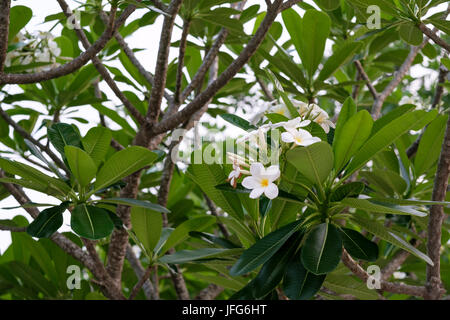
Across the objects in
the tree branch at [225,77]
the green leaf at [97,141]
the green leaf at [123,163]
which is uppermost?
the tree branch at [225,77]

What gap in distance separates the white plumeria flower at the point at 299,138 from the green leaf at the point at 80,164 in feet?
1.30

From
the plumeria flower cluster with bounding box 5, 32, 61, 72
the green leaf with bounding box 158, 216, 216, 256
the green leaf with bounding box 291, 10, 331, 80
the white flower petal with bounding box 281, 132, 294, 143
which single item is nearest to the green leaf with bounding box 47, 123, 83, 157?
the green leaf with bounding box 158, 216, 216, 256

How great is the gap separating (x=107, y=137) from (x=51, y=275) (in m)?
0.73

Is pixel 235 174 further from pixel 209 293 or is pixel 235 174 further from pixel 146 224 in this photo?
pixel 209 293

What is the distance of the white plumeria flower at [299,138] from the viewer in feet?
2.63

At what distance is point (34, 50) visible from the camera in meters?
1.50

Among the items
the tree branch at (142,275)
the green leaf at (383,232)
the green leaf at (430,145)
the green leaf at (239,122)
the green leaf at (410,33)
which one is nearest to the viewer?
the green leaf at (383,232)

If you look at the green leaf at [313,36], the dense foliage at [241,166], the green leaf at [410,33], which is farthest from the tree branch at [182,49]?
the green leaf at [410,33]

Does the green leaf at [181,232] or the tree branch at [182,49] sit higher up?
the tree branch at [182,49]

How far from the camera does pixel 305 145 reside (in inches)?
31.3

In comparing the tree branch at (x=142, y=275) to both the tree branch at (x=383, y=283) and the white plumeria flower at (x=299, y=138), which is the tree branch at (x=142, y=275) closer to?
the tree branch at (x=383, y=283)

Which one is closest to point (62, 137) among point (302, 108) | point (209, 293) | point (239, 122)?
point (239, 122)

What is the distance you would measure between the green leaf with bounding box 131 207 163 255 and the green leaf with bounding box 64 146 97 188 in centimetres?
17

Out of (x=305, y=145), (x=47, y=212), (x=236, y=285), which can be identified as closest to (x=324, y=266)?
(x=305, y=145)
